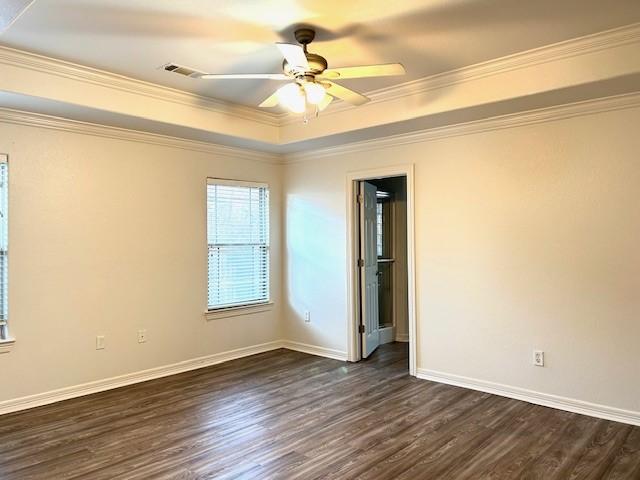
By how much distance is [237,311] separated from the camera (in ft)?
18.1

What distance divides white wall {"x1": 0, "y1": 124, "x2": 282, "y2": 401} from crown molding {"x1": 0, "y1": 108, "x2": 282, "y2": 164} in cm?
5

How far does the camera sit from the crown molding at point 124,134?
12.7ft

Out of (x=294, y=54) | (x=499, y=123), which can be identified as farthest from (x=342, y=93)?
(x=499, y=123)

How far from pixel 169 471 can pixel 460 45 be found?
338 centimetres

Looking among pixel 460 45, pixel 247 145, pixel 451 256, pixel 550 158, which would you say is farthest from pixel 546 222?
pixel 247 145

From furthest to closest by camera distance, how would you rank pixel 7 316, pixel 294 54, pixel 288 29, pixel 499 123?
pixel 499 123, pixel 7 316, pixel 288 29, pixel 294 54

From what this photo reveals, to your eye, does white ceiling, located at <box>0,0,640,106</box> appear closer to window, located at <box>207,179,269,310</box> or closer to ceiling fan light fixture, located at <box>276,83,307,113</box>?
ceiling fan light fixture, located at <box>276,83,307,113</box>

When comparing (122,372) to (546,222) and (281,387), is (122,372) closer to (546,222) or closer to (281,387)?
(281,387)

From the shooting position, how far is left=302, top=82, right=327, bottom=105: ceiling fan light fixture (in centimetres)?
309

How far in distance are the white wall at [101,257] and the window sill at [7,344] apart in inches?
1.6

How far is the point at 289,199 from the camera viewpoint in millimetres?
5957

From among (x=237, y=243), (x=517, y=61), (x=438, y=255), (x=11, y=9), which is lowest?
(x=438, y=255)

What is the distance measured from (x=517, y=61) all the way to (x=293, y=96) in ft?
5.75

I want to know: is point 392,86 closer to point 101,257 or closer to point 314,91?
point 314,91
